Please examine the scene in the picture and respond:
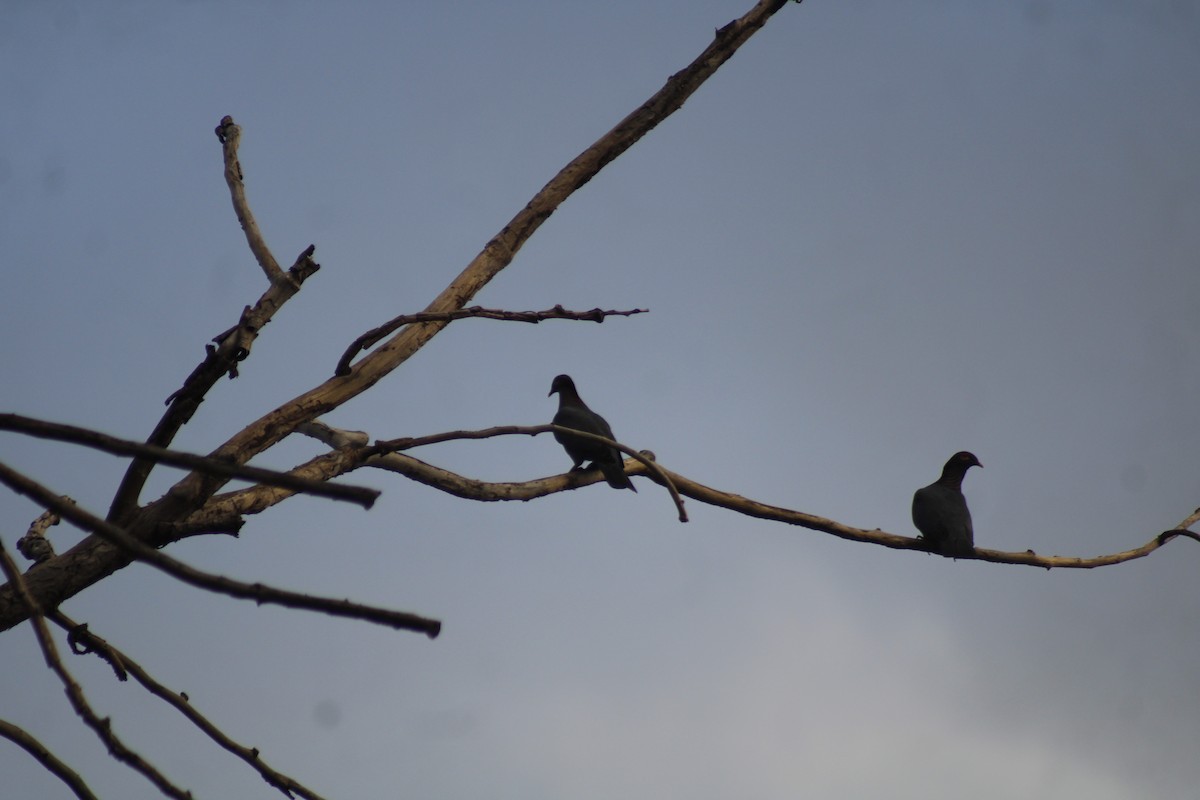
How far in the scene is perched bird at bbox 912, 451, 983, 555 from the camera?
8141 mm

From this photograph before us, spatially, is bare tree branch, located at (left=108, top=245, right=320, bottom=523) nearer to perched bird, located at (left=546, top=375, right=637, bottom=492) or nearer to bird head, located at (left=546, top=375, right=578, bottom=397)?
perched bird, located at (left=546, top=375, right=637, bottom=492)

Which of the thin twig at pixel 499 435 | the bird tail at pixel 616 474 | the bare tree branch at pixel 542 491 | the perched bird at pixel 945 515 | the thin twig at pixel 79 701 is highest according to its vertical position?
the perched bird at pixel 945 515

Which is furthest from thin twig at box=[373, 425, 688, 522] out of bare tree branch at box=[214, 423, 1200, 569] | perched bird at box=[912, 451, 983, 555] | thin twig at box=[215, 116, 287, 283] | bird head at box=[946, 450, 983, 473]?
bird head at box=[946, 450, 983, 473]

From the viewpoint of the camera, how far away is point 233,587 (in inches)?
70.3

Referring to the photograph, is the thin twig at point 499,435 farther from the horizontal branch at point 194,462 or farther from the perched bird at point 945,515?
the perched bird at point 945,515

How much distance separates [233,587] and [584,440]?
4.96 meters

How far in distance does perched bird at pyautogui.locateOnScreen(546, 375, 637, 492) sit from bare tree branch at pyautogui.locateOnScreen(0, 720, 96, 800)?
3.34m

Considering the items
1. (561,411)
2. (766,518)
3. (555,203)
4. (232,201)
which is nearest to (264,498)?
(232,201)

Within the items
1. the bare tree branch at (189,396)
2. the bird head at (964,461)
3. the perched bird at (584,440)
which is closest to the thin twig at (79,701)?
the bare tree branch at (189,396)

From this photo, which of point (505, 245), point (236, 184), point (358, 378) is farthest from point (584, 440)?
point (236, 184)

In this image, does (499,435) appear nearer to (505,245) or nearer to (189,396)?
(189,396)

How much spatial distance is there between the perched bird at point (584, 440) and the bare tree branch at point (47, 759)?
11.0 ft

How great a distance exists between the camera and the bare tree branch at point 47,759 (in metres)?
2.13

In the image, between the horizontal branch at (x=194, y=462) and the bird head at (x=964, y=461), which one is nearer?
the horizontal branch at (x=194, y=462)
